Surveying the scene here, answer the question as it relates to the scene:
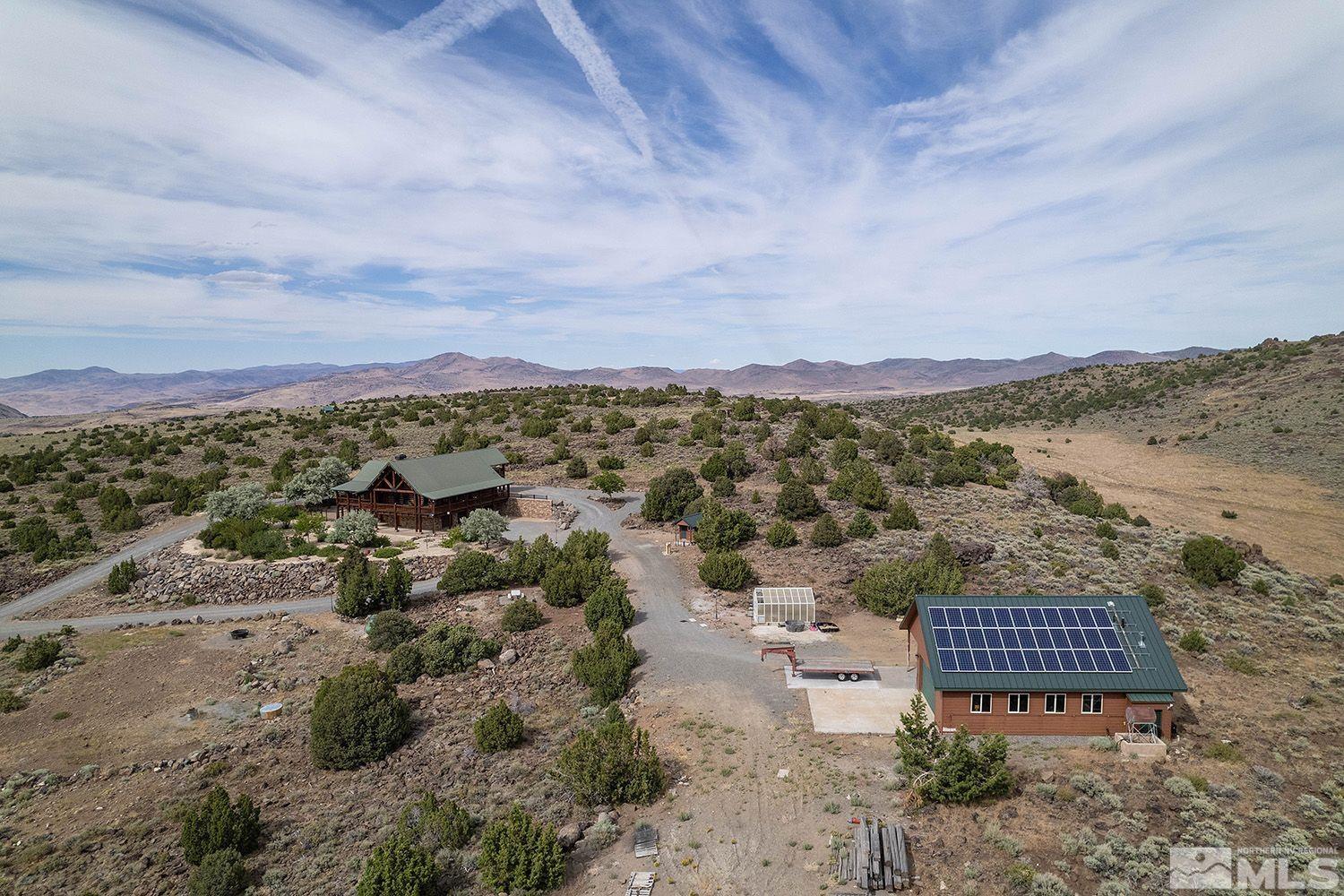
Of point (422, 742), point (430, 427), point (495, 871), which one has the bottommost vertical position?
point (422, 742)

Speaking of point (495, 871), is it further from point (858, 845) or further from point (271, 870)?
point (858, 845)

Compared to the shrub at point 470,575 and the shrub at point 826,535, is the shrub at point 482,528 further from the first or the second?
the shrub at point 826,535

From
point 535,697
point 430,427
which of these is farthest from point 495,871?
point 430,427

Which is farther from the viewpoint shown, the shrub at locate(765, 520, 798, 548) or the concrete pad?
the shrub at locate(765, 520, 798, 548)

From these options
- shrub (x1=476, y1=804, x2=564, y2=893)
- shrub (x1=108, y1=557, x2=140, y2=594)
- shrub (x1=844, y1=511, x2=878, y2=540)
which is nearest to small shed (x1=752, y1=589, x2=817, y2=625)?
shrub (x1=844, y1=511, x2=878, y2=540)

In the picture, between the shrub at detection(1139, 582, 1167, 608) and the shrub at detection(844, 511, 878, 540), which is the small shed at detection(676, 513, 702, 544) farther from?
the shrub at detection(1139, 582, 1167, 608)

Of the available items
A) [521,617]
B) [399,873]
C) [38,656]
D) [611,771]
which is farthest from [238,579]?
[611,771]
